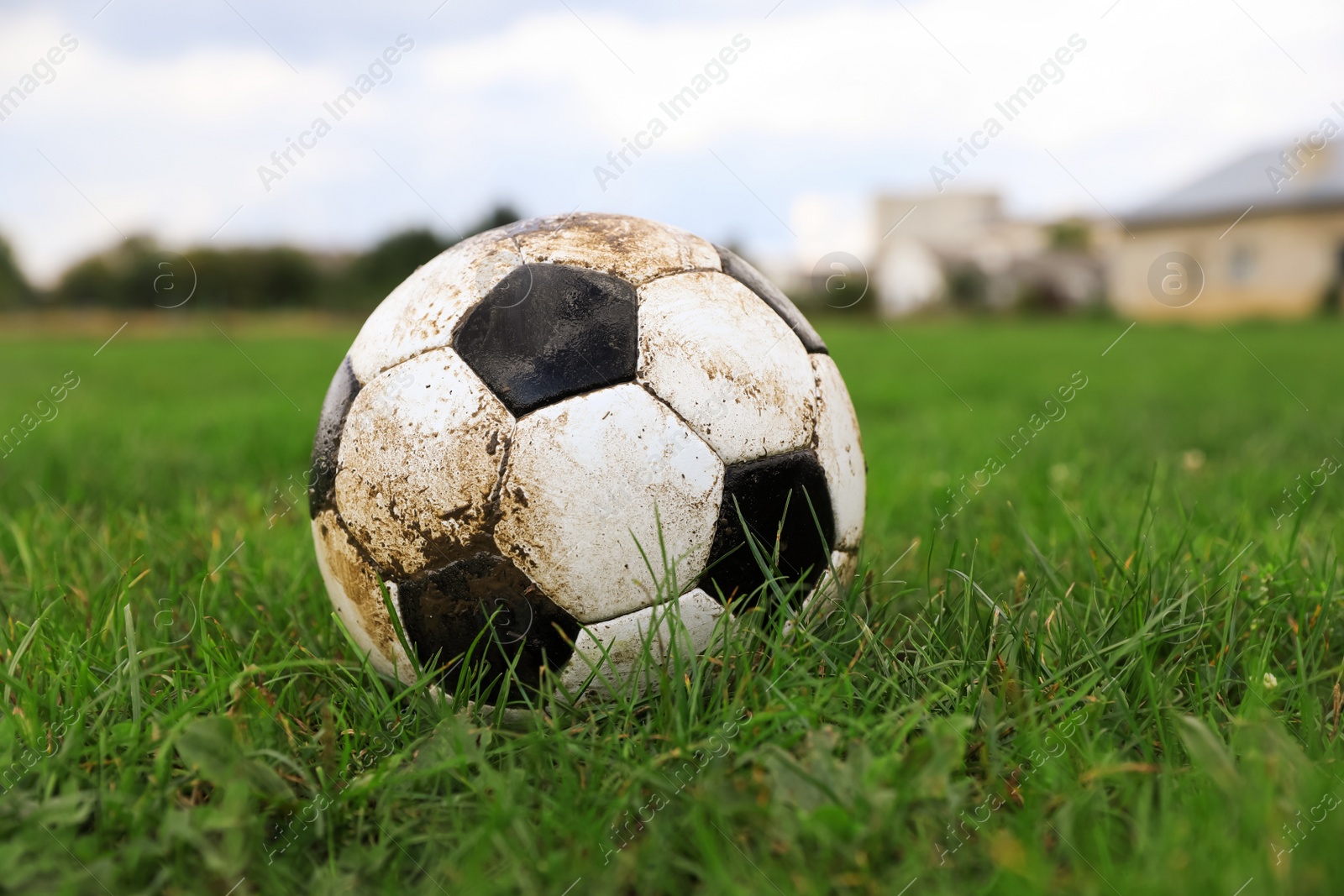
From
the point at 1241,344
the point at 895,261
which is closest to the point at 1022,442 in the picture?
the point at 1241,344

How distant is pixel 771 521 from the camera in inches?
74.3

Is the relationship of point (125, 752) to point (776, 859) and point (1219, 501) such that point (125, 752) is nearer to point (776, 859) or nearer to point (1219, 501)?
point (776, 859)

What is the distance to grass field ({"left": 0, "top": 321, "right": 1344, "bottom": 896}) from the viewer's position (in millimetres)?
1376

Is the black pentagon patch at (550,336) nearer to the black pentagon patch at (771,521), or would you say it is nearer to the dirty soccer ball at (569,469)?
the dirty soccer ball at (569,469)

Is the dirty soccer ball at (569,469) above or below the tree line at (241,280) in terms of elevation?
above

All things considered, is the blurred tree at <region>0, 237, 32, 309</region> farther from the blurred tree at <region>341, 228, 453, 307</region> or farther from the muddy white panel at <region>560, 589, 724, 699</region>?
the muddy white panel at <region>560, 589, 724, 699</region>

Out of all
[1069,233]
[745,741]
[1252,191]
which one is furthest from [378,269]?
[1069,233]

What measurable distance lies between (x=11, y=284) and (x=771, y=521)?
47.3 metres

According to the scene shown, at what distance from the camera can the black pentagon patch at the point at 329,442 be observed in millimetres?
2002

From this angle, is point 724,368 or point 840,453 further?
point 840,453

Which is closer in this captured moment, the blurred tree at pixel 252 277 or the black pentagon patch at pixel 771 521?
the black pentagon patch at pixel 771 521

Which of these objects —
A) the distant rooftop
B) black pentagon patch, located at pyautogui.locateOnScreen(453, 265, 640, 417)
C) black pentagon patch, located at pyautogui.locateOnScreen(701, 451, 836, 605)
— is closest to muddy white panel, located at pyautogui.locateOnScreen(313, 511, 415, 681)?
black pentagon patch, located at pyautogui.locateOnScreen(453, 265, 640, 417)


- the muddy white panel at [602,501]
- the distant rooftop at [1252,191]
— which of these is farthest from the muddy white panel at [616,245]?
the distant rooftop at [1252,191]

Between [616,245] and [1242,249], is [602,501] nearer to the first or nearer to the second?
[616,245]
